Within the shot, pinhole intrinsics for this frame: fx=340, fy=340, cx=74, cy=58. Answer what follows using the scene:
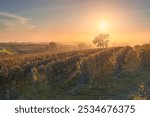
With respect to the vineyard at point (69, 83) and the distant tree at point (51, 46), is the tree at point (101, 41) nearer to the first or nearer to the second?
the distant tree at point (51, 46)

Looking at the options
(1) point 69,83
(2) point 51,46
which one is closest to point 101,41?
(2) point 51,46

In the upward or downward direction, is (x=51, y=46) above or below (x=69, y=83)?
below

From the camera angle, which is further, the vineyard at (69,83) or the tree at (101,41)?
the tree at (101,41)

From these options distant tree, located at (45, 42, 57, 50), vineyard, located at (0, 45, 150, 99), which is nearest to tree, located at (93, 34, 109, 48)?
distant tree, located at (45, 42, 57, 50)

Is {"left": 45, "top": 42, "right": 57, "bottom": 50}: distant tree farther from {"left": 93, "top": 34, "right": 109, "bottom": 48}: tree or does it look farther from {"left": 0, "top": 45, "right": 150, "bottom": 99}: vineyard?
{"left": 0, "top": 45, "right": 150, "bottom": 99}: vineyard

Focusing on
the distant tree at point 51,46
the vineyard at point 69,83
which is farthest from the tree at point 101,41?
the vineyard at point 69,83

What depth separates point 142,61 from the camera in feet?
89.1

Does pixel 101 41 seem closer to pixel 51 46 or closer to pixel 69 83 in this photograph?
pixel 51 46

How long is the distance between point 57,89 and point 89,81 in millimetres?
2541

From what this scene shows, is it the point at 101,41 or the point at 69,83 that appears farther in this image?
the point at 101,41

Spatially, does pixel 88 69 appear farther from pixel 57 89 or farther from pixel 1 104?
pixel 1 104

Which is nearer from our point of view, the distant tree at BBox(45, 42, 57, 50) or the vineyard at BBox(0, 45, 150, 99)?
the vineyard at BBox(0, 45, 150, 99)

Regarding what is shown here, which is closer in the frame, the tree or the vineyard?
the vineyard

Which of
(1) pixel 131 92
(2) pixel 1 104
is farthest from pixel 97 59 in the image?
(2) pixel 1 104
